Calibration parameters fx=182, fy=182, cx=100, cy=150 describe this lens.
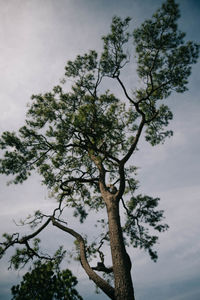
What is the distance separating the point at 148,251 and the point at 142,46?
952cm

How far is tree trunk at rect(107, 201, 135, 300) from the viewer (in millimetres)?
4582

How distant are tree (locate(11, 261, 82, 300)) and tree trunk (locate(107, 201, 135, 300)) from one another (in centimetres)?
115

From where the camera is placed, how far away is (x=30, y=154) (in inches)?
341

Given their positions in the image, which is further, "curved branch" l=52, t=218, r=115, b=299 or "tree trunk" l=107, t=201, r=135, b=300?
"curved branch" l=52, t=218, r=115, b=299

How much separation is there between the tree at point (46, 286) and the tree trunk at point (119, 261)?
3.76ft

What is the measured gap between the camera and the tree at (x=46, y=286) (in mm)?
4820

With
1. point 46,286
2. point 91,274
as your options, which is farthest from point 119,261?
point 46,286

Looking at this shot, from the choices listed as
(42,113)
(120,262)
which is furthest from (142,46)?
(120,262)

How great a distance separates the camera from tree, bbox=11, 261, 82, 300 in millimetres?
4820

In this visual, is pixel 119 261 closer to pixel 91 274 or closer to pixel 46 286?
pixel 91 274

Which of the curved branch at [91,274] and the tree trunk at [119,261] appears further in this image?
the curved branch at [91,274]

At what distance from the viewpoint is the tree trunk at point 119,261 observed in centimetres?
458

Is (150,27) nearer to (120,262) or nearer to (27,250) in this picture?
(120,262)

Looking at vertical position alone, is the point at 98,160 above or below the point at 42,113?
below
